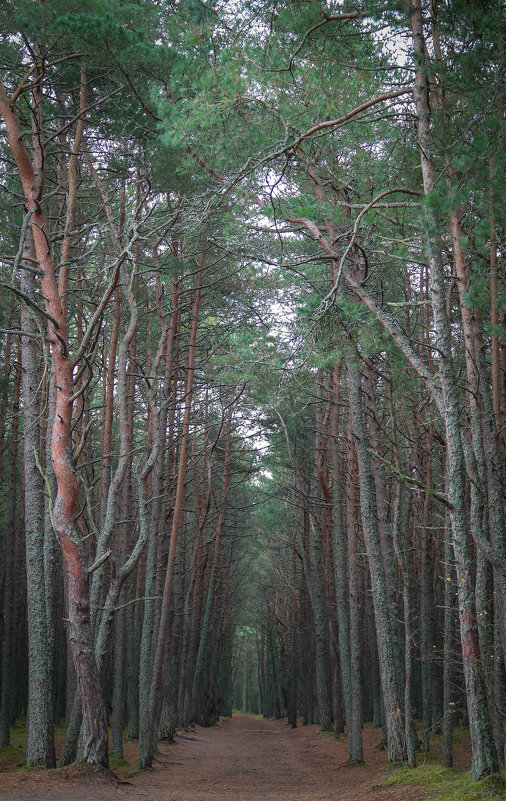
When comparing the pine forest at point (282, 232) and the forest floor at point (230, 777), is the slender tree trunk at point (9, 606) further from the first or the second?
the forest floor at point (230, 777)

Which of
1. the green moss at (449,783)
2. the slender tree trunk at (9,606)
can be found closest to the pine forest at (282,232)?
the green moss at (449,783)

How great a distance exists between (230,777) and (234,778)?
0.49 feet

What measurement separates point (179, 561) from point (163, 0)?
19.8 m

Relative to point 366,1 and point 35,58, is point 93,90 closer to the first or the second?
point 35,58

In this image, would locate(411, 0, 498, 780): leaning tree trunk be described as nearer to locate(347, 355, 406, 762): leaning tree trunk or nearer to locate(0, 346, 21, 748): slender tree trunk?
locate(347, 355, 406, 762): leaning tree trunk

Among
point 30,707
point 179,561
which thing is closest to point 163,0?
point 30,707

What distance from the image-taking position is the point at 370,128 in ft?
31.0

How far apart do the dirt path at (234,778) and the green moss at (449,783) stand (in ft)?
0.83

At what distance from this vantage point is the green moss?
5.86 meters

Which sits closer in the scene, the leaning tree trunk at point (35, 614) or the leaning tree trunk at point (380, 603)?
the leaning tree trunk at point (35, 614)

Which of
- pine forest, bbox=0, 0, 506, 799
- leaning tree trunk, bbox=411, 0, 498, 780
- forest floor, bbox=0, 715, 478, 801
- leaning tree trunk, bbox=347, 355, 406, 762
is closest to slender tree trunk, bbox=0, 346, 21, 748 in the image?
pine forest, bbox=0, 0, 506, 799

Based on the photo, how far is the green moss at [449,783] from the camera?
5863mm

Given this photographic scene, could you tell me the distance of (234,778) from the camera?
12812 millimetres

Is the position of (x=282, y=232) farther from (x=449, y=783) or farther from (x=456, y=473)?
(x=449, y=783)
